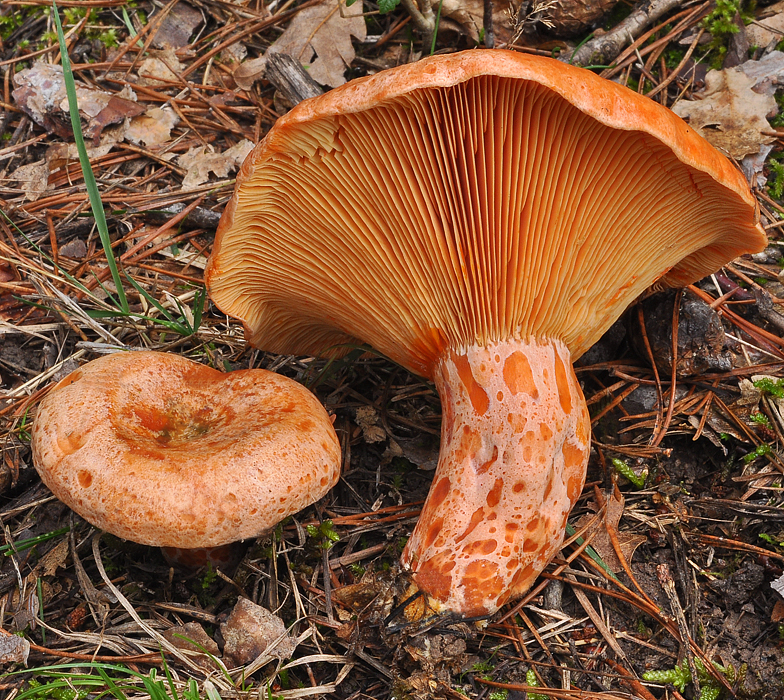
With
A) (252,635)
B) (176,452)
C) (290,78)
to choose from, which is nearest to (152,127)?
(290,78)

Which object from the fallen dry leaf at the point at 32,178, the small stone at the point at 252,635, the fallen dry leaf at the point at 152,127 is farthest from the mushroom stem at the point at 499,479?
the fallen dry leaf at the point at 32,178

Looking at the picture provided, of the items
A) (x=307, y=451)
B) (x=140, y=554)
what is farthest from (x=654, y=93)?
(x=140, y=554)

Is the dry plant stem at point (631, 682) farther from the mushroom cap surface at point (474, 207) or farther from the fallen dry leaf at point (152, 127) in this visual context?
the fallen dry leaf at point (152, 127)

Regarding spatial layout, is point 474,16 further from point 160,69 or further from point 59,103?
point 59,103

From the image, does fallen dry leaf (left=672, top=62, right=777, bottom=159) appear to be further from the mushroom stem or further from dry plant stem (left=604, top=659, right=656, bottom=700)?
→ dry plant stem (left=604, top=659, right=656, bottom=700)

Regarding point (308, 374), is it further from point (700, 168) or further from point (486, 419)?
point (700, 168)

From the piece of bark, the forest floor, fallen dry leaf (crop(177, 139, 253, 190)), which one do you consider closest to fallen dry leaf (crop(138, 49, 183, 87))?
the forest floor

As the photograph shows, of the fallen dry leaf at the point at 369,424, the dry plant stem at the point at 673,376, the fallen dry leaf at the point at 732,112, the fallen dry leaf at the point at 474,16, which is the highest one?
the fallen dry leaf at the point at 474,16
